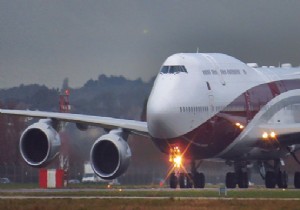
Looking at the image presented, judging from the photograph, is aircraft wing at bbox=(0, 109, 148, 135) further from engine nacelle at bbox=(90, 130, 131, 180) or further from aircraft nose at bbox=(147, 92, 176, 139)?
aircraft nose at bbox=(147, 92, 176, 139)

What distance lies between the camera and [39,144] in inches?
2410

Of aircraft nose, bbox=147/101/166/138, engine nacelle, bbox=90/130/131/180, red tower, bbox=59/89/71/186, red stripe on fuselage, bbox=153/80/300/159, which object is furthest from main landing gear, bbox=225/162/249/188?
red tower, bbox=59/89/71/186

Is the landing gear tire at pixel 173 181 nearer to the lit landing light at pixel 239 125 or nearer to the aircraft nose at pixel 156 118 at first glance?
the aircraft nose at pixel 156 118

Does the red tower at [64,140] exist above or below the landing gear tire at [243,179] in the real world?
above

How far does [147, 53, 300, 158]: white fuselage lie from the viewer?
58.6 meters

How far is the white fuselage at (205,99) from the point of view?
58.6 m

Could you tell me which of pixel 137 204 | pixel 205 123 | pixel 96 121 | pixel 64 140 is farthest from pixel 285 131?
pixel 137 204

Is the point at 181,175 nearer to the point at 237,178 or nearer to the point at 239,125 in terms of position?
the point at 239,125

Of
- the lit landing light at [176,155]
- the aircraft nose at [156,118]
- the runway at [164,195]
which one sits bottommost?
the runway at [164,195]

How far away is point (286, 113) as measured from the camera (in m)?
65.1

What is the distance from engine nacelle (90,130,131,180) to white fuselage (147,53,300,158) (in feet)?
7.17

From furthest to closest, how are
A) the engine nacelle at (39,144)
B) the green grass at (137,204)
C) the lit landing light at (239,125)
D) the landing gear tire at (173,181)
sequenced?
the lit landing light at (239,125) → the landing gear tire at (173,181) → the engine nacelle at (39,144) → the green grass at (137,204)

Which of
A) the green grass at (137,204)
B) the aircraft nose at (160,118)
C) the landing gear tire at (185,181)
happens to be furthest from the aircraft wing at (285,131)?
the green grass at (137,204)

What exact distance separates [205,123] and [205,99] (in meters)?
1.14
